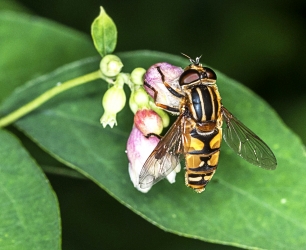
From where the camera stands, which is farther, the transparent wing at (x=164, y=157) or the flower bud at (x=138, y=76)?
the flower bud at (x=138, y=76)

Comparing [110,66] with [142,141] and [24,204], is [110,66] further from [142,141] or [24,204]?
[24,204]

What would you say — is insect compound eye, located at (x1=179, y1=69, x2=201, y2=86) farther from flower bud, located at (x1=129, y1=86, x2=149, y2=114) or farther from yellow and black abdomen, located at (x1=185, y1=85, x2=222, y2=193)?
flower bud, located at (x1=129, y1=86, x2=149, y2=114)

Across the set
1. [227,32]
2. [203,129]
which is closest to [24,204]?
[203,129]

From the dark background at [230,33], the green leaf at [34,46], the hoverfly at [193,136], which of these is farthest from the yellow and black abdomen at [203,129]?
the dark background at [230,33]

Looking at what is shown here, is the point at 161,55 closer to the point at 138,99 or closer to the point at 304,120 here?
the point at 138,99

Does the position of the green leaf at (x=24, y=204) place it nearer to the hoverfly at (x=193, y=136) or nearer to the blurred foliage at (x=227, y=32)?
the hoverfly at (x=193, y=136)

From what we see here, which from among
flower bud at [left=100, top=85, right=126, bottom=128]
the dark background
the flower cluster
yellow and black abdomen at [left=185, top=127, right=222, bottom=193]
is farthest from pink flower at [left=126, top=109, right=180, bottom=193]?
the dark background
